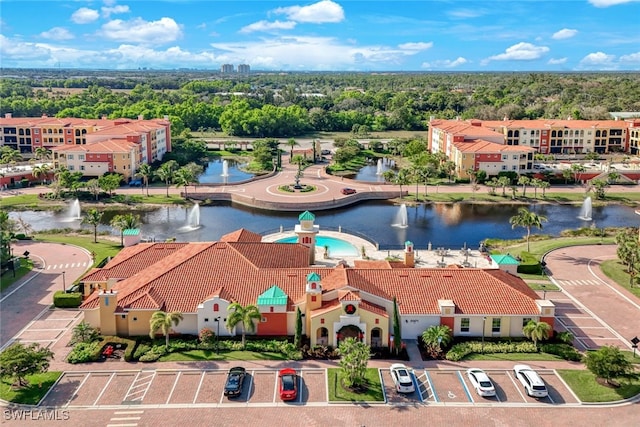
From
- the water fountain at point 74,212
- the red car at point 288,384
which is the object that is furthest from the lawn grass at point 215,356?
the water fountain at point 74,212

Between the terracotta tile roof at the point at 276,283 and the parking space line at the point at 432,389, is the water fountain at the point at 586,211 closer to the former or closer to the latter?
the terracotta tile roof at the point at 276,283

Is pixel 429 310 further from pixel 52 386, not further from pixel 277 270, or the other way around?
pixel 52 386

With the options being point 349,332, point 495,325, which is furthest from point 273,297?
point 495,325

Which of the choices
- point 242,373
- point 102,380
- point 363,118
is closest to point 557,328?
point 242,373

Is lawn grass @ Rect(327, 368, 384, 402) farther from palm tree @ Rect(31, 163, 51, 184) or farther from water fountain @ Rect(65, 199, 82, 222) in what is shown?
palm tree @ Rect(31, 163, 51, 184)

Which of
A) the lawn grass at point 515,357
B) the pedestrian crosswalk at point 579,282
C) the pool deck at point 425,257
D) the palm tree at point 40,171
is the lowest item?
the lawn grass at point 515,357
